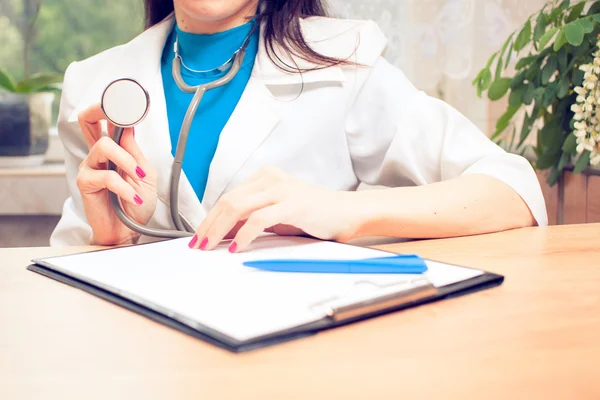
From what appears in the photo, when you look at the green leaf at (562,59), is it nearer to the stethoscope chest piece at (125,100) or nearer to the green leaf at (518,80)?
the green leaf at (518,80)

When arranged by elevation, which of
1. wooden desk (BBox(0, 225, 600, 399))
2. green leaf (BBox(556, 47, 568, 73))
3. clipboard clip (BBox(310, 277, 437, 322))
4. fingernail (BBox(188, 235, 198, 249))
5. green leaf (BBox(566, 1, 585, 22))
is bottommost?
wooden desk (BBox(0, 225, 600, 399))

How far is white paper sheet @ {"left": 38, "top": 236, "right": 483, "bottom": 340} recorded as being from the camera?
1.42 feet

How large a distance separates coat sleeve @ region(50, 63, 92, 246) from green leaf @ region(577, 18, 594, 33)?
3.08ft

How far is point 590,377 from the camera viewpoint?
0.35 metres

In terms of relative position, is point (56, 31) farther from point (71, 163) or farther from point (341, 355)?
point (341, 355)

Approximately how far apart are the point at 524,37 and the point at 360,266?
1.05 m

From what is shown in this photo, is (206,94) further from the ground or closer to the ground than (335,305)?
further from the ground

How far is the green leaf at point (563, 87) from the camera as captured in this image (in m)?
1.32

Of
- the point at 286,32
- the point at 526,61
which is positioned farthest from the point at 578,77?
the point at 286,32

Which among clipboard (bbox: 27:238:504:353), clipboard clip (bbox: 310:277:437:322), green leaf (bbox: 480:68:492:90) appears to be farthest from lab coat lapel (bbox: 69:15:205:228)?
green leaf (bbox: 480:68:492:90)

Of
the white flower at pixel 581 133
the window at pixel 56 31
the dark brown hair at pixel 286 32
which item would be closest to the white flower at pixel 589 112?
the white flower at pixel 581 133

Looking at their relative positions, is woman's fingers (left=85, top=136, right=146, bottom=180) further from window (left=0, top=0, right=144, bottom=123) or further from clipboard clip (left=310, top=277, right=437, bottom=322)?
window (left=0, top=0, right=144, bottom=123)

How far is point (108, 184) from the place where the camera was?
0.79m

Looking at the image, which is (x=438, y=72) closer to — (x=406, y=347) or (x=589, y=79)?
(x=589, y=79)
